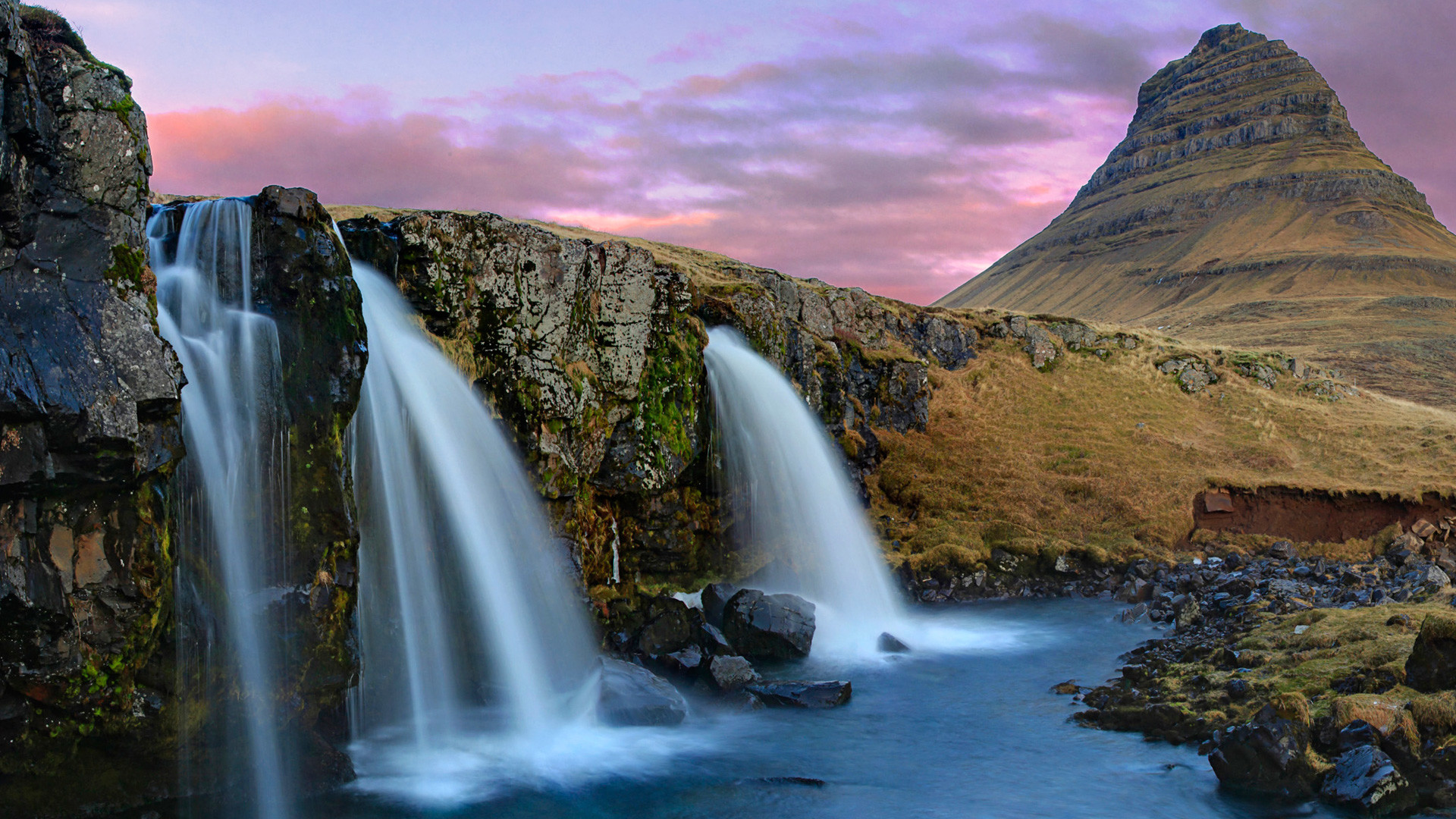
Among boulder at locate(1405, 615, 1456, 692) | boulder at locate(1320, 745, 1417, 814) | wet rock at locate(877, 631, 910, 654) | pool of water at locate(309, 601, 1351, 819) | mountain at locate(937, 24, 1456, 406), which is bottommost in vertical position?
pool of water at locate(309, 601, 1351, 819)

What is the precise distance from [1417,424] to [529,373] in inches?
1682

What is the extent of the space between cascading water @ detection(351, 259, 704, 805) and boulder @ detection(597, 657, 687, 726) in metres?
0.28

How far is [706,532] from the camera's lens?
24.5 meters

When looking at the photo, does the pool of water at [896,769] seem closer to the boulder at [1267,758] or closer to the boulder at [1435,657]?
the boulder at [1267,758]

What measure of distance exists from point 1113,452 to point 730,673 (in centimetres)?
2506

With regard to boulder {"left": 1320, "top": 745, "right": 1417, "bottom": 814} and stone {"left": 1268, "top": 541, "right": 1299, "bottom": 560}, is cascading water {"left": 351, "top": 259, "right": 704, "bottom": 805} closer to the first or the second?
boulder {"left": 1320, "top": 745, "right": 1417, "bottom": 814}

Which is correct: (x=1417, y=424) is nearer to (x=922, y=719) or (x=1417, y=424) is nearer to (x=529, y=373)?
(x=922, y=719)

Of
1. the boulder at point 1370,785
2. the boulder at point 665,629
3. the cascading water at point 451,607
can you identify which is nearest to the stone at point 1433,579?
the boulder at point 1370,785

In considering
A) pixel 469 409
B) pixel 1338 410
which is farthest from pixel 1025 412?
pixel 469 409

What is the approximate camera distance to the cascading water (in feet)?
48.4

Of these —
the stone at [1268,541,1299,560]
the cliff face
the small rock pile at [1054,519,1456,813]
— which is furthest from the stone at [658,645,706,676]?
the stone at [1268,541,1299,560]

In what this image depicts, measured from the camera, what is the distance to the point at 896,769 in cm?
1467

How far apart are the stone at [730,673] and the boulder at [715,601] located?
9.32ft

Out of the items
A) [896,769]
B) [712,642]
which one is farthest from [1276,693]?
[712,642]
